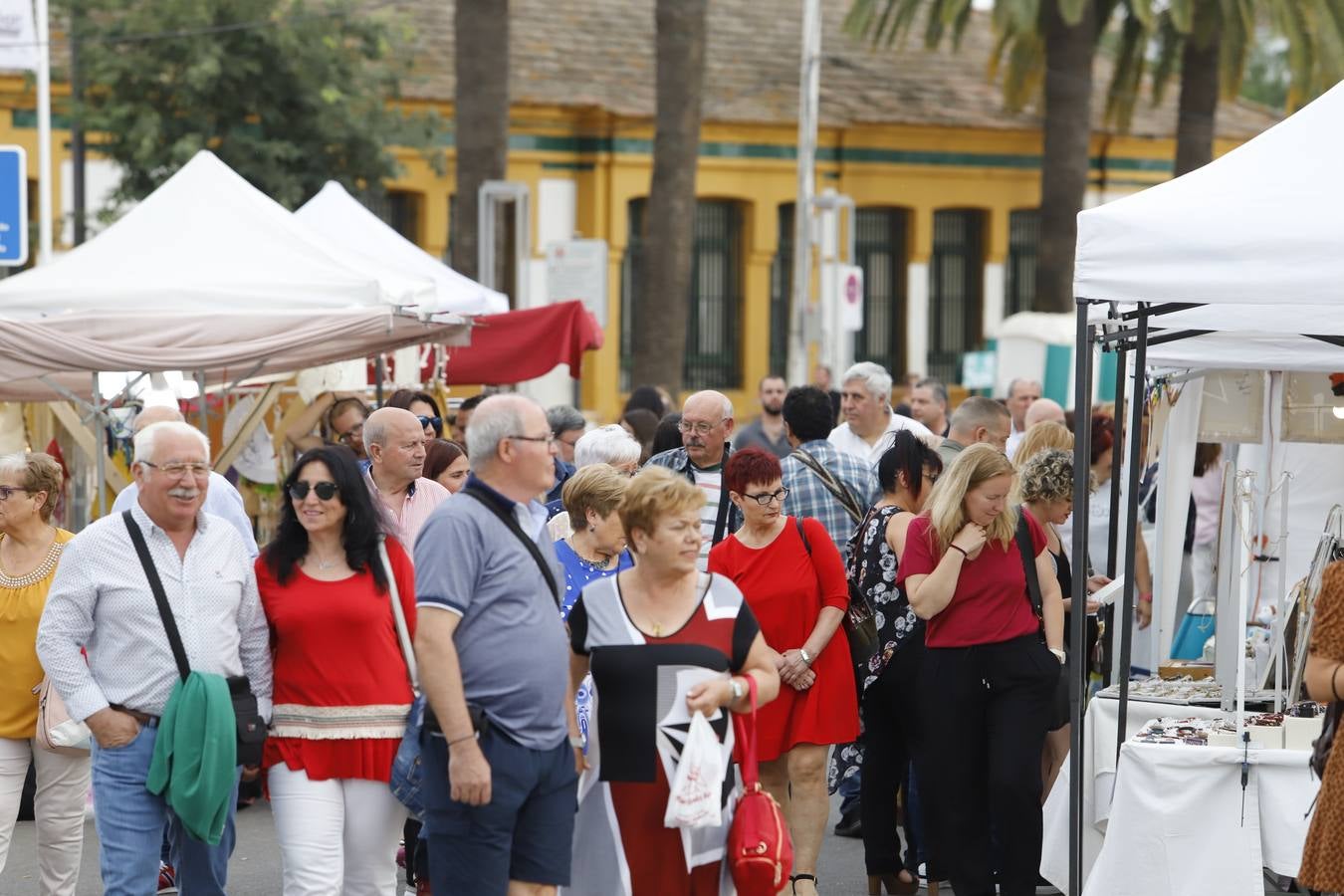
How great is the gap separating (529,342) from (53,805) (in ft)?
25.0

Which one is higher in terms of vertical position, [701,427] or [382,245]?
[382,245]

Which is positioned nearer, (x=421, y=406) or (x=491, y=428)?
(x=491, y=428)

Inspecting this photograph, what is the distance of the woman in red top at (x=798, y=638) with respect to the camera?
752cm

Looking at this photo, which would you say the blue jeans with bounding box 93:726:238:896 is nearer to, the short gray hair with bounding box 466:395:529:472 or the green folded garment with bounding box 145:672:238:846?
the green folded garment with bounding box 145:672:238:846

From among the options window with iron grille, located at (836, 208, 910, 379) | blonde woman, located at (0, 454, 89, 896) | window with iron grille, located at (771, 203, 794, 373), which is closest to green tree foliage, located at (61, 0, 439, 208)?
window with iron grille, located at (771, 203, 794, 373)

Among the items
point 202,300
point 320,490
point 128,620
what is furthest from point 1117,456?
point 202,300

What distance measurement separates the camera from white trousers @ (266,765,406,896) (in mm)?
5891

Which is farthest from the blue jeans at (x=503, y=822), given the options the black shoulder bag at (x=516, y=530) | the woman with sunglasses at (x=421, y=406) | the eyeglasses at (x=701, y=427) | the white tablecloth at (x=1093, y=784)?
the woman with sunglasses at (x=421, y=406)

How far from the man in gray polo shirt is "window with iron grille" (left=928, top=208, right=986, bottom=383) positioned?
27426 millimetres

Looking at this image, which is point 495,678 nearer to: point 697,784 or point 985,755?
point 697,784

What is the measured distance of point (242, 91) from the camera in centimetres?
2214

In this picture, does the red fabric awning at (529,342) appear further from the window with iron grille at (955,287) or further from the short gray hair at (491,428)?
the window with iron grille at (955,287)

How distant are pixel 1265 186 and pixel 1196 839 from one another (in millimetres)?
2147

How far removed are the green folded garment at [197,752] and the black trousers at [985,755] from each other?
2869mm
